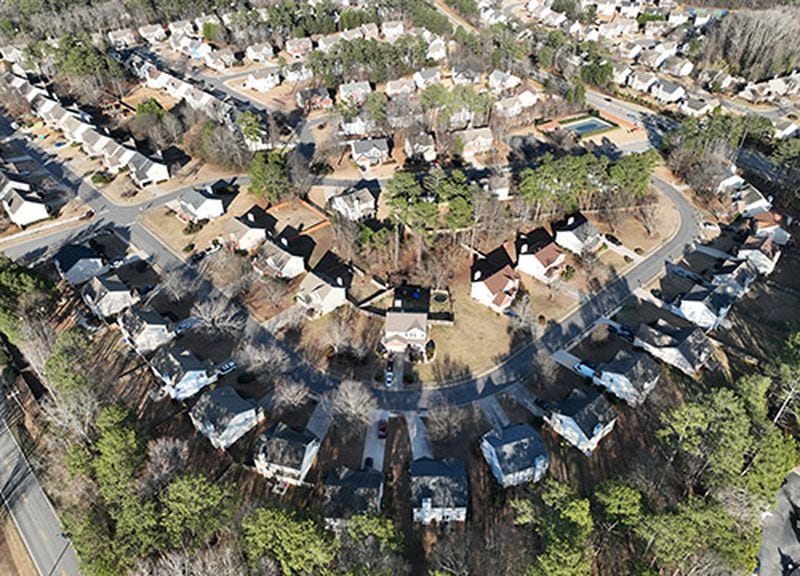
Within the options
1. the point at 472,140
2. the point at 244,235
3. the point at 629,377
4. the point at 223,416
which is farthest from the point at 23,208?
the point at 629,377

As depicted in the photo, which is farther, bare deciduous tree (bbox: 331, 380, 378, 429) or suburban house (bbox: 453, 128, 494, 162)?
suburban house (bbox: 453, 128, 494, 162)

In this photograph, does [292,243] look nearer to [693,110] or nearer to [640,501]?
[640,501]

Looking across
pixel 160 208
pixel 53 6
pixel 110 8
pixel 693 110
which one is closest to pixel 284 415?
pixel 160 208

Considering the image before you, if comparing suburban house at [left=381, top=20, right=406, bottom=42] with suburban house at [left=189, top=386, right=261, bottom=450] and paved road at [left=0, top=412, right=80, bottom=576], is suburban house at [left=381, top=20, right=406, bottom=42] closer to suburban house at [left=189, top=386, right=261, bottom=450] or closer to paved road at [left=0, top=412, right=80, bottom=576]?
suburban house at [left=189, top=386, right=261, bottom=450]

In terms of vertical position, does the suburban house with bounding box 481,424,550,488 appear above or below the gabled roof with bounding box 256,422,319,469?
below

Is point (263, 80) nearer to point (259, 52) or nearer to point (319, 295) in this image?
point (259, 52)

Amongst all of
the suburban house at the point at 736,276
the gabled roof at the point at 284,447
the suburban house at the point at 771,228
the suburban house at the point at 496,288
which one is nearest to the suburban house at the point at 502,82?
the suburban house at the point at 771,228

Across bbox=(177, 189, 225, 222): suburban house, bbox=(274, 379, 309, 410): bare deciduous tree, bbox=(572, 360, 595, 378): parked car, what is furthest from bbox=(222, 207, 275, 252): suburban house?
bbox=(572, 360, 595, 378): parked car
